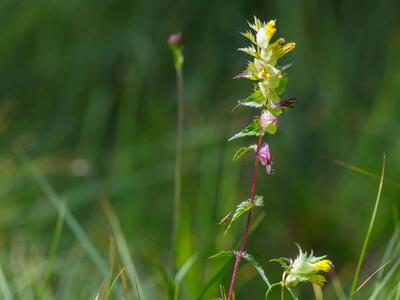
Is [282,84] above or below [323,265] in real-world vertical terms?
above

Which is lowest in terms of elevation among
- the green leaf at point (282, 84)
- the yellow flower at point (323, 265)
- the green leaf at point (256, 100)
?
the yellow flower at point (323, 265)

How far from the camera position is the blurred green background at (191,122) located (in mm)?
1999

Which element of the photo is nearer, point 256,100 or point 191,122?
point 256,100

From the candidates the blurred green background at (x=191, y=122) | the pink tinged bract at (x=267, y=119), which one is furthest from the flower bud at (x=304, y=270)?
the blurred green background at (x=191, y=122)

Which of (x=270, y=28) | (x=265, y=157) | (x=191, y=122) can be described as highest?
(x=270, y=28)

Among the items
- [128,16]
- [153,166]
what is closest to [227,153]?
[153,166]

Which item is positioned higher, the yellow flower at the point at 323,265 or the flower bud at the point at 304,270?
the yellow flower at the point at 323,265

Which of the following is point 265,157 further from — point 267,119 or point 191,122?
point 191,122

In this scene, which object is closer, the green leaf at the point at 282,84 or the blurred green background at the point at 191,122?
the green leaf at the point at 282,84

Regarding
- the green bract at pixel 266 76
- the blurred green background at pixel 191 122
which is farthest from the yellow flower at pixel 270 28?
the blurred green background at pixel 191 122

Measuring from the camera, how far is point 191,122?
88.3 inches

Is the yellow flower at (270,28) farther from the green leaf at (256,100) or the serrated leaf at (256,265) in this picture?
the serrated leaf at (256,265)

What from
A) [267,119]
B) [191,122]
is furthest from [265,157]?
[191,122]

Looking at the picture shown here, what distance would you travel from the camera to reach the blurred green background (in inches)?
78.7
